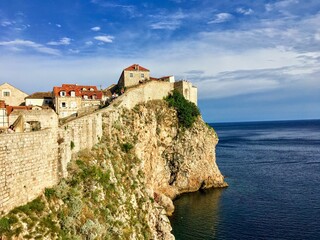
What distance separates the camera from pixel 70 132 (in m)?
28.9

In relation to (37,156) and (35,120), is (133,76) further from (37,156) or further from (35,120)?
(37,156)

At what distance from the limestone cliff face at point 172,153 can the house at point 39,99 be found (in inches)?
554

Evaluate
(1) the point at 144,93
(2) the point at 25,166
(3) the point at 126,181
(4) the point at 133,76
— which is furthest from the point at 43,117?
(4) the point at 133,76

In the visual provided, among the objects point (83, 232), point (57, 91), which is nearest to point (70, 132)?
point (83, 232)

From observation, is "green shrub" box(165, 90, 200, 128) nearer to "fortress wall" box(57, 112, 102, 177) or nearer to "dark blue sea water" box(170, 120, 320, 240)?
"dark blue sea water" box(170, 120, 320, 240)

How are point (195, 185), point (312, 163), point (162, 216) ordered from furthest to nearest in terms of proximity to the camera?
point (312, 163) < point (195, 185) < point (162, 216)

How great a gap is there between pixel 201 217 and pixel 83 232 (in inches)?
1185

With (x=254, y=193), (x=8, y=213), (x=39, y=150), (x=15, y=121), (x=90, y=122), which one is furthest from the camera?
(x=254, y=193)

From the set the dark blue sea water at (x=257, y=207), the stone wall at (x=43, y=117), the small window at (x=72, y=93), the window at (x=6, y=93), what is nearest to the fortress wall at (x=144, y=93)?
the small window at (x=72, y=93)

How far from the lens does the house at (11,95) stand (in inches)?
1797

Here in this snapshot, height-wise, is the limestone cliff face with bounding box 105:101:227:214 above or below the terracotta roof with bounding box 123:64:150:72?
below

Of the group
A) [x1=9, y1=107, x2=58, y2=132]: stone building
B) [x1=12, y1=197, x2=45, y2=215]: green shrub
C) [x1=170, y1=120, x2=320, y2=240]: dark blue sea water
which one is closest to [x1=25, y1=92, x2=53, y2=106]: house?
[x1=9, y1=107, x2=58, y2=132]: stone building

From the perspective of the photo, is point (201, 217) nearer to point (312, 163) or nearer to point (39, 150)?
point (39, 150)

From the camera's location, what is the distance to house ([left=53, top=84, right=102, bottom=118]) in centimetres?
4891
